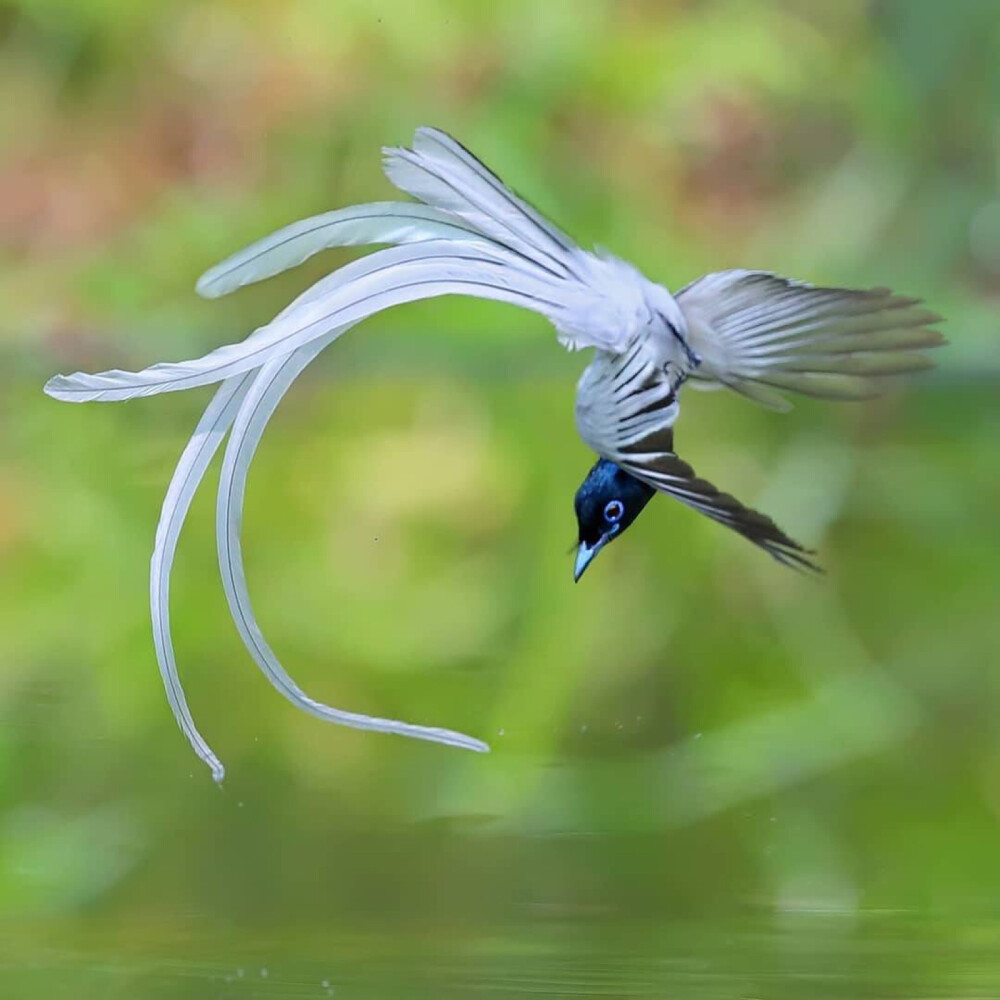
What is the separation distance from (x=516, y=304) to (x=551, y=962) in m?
0.33

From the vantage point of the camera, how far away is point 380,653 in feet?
2.85

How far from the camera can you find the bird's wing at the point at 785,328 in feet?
2.14

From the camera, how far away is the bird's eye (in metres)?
0.66

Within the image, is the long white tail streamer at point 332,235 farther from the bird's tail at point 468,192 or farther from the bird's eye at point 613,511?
the bird's eye at point 613,511

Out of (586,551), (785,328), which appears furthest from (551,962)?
(785,328)

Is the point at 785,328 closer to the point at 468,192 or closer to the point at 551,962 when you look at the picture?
the point at 468,192

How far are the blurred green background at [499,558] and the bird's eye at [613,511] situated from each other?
212mm

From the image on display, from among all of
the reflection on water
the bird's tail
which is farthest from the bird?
the reflection on water

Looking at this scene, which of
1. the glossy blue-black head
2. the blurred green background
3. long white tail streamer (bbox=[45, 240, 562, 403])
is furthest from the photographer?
the blurred green background

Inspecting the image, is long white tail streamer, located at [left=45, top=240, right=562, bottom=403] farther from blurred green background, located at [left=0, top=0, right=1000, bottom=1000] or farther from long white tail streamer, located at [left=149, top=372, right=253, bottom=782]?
blurred green background, located at [left=0, top=0, right=1000, bottom=1000]

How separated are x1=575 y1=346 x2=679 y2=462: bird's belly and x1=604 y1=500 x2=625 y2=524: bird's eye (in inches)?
1.3

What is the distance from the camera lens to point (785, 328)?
0.66 meters

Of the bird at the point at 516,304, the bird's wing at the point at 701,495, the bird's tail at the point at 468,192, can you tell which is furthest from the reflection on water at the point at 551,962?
the bird's tail at the point at 468,192

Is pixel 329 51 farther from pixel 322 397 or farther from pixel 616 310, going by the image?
pixel 616 310
